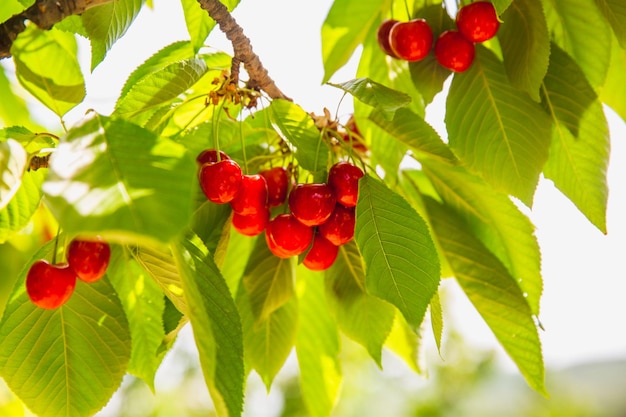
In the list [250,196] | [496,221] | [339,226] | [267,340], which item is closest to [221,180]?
[250,196]

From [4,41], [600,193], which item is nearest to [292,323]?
[600,193]

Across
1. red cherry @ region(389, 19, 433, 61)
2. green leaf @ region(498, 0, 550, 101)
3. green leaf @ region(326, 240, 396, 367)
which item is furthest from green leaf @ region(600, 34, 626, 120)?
green leaf @ region(326, 240, 396, 367)

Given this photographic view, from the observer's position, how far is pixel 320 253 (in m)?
0.87

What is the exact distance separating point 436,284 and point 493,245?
41cm

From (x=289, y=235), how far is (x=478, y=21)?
398 mm

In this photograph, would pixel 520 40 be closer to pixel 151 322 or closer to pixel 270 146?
pixel 270 146

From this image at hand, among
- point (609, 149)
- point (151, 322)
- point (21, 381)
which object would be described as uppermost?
point (609, 149)

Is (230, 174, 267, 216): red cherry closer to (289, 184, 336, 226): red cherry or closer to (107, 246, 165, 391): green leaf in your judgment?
(289, 184, 336, 226): red cherry

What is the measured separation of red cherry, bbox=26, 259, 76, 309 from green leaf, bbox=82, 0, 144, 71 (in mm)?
229

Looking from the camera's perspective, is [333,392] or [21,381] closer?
[21,381]

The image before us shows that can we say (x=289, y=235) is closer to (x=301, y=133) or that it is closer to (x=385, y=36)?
(x=301, y=133)

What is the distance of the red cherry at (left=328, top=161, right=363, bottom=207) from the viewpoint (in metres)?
0.79

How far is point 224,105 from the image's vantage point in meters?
0.92

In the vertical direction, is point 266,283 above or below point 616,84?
below
